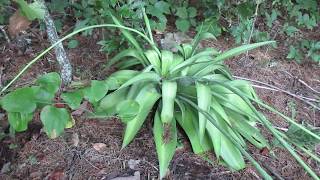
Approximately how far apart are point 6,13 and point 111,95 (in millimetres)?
1247

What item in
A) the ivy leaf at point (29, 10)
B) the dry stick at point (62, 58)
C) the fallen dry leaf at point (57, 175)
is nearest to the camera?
the ivy leaf at point (29, 10)

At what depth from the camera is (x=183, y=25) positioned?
3.05 m

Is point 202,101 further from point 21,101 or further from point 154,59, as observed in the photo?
point 21,101

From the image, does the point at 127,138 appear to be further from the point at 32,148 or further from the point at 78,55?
the point at 78,55

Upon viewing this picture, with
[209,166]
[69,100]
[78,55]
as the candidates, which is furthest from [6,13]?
[209,166]

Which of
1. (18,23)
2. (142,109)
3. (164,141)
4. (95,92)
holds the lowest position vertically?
(164,141)

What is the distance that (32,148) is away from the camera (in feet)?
7.13

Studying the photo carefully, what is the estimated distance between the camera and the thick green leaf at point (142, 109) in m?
2.11

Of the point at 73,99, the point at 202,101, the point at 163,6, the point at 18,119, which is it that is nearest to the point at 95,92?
the point at 73,99

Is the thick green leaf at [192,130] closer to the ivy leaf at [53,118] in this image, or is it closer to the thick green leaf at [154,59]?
the thick green leaf at [154,59]

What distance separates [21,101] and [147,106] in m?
0.82

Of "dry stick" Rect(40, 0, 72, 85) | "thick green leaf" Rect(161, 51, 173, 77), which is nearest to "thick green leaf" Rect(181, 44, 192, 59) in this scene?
"thick green leaf" Rect(161, 51, 173, 77)

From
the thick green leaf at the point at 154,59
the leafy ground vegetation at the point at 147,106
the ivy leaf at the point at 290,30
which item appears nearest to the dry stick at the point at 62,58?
the leafy ground vegetation at the point at 147,106

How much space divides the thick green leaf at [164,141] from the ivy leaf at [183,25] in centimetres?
105
